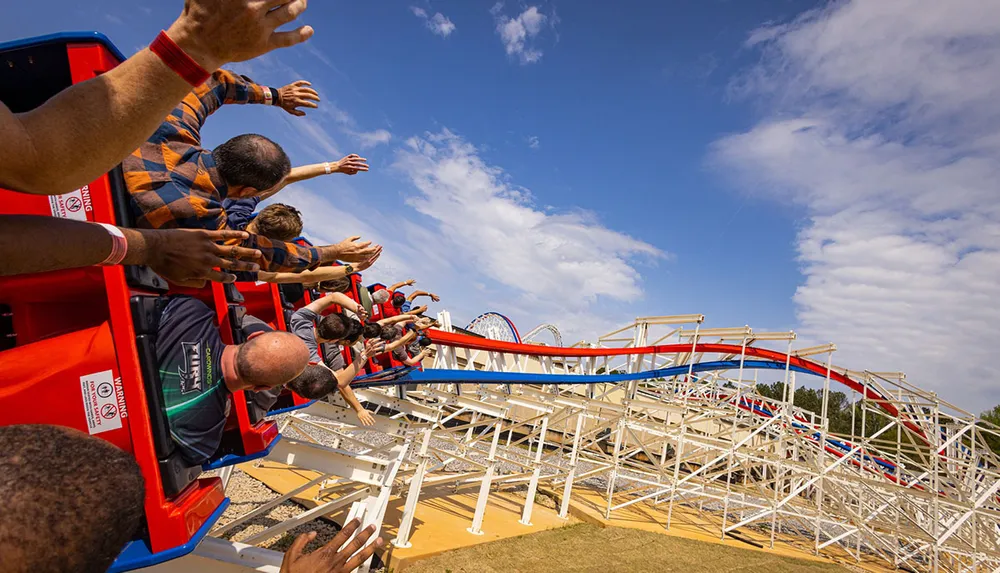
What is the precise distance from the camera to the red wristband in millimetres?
718

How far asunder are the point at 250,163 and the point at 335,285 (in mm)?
2109

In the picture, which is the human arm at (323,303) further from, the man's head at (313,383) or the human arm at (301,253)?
the human arm at (301,253)

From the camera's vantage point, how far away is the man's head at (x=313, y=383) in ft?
10.7

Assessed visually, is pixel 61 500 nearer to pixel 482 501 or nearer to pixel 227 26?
pixel 227 26

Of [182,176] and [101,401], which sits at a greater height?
[182,176]

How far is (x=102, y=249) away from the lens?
1170 mm

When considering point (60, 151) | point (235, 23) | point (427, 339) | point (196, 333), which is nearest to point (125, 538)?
point (60, 151)

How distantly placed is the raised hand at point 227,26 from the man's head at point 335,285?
315 centimetres

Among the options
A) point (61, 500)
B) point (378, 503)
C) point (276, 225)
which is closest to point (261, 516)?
point (378, 503)

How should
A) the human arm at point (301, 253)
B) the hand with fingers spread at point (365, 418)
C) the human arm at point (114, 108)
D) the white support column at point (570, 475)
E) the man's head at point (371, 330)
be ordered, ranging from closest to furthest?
the human arm at point (114, 108) < the human arm at point (301, 253) < the man's head at point (371, 330) < the hand with fingers spread at point (365, 418) < the white support column at point (570, 475)

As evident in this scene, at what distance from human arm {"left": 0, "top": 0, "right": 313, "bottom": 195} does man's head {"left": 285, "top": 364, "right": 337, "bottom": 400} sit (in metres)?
2.67

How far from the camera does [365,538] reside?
4.09 ft

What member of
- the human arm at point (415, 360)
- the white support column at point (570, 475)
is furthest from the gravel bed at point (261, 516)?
the white support column at point (570, 475)

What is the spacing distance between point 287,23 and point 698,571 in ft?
25.2
